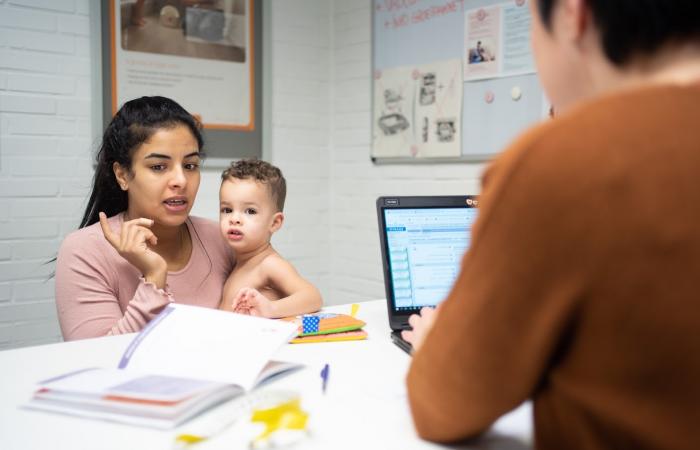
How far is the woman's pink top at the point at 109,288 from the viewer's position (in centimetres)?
152

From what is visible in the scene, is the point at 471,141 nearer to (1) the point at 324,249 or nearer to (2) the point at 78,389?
(1) the point at 324,249

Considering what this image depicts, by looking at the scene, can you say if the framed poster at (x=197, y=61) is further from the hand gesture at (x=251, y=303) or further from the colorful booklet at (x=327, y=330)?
the colorful booklet at (x=327, y=330)

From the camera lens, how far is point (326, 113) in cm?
361

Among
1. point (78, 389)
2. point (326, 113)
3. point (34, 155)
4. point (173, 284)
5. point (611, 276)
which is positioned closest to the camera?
point (611, 276)

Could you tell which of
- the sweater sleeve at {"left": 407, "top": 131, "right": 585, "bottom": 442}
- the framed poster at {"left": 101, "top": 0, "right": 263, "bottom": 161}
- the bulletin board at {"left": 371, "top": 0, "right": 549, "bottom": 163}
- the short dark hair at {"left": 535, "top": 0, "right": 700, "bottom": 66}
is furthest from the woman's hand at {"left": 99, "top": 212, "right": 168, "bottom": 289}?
the bulletin board at {"left": 371, "top": 0, "right": 549, "bottom": 163}

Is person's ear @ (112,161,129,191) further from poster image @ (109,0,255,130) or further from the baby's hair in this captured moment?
poster image @ (109,0,255,130)

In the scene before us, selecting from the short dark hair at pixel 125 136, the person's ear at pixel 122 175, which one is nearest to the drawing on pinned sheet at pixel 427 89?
the short dark hair at pixel 125 136

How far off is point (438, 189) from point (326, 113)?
93 cm

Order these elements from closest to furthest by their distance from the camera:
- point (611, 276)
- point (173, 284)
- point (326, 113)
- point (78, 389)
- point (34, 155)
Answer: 1. point (611, 276)
2. point (78, 389)
3. point (173, 284)
4. point (34, 155)
5. point (326, 113)

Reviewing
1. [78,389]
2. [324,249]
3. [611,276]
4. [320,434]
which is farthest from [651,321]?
[324,249]

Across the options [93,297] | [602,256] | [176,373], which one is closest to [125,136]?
[93,297]

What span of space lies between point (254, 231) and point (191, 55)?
5.24 feet

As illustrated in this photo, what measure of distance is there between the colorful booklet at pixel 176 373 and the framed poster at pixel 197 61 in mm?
1989

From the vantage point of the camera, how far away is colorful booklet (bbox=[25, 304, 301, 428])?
0.91 meters
